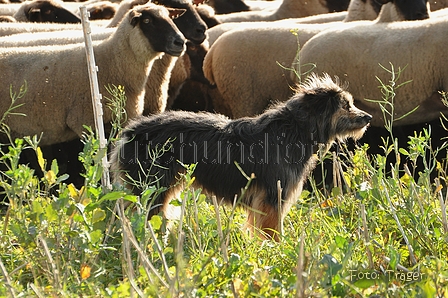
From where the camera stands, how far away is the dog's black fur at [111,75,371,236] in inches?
187

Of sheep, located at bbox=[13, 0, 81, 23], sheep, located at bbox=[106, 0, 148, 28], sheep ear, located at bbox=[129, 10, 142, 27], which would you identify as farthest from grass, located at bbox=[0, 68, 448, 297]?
sheep, located at bbox=[13, 0, 81, 23]

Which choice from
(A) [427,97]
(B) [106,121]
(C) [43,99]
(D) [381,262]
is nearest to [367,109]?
(A) [427,97]

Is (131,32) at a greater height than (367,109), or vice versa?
(131,32)

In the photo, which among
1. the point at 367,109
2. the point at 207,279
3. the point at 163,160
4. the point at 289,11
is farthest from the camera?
the point at 289,11

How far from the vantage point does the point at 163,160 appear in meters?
4.75

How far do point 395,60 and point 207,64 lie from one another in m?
2.08

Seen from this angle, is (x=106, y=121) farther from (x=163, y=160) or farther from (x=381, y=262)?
(x=381, y=262)

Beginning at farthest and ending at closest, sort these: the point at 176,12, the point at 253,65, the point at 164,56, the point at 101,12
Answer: the point at 101,12, the point at 253,65, the point at 176,12, the point at 164,56

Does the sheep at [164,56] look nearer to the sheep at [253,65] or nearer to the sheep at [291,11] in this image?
the sheep at [253,65]

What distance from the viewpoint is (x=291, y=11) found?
1176 cm

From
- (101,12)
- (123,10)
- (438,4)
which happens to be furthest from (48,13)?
(438,4)

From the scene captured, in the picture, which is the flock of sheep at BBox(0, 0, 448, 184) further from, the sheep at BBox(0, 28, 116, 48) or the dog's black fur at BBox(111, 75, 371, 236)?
the dog's black fur at BBox(111, 75, 371, 236)

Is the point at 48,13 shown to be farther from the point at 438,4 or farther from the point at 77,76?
the point at 438,4

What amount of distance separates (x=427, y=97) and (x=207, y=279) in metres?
4.40
